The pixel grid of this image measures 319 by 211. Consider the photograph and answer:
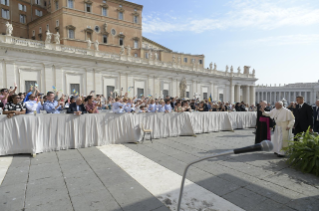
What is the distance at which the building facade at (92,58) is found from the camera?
80.1 feet

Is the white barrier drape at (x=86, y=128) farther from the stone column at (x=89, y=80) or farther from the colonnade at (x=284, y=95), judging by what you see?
the colonnade at (x=284, y=95)

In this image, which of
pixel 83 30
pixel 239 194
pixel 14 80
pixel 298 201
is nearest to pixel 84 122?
pixel 239 194

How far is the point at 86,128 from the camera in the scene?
847cm

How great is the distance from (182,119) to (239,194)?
7.07m

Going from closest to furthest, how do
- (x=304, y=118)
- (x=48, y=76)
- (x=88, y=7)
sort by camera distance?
(x=304, y=118), (x=48, y=76), (x=88, y=7)

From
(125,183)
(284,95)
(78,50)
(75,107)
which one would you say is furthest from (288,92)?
(125,183)

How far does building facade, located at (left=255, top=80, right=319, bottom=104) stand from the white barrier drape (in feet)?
275

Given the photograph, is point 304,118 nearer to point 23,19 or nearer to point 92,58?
point 92,58

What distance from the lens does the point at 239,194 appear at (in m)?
4.51

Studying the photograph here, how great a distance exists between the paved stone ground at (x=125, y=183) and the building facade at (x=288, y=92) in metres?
87.4

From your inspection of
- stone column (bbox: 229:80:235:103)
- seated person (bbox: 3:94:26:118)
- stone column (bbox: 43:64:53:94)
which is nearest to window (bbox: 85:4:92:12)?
stone column (bbox: 43:64:53:94)

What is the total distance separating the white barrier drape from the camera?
23.0 feet

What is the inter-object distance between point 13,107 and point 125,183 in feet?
16.5

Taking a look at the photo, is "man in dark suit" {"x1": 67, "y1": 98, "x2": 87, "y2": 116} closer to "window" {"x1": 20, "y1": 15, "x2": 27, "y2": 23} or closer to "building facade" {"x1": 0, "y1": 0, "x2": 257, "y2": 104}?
"building facade" {"x1": 0, "y1": 0, "x2": 257, "y2": 104}
